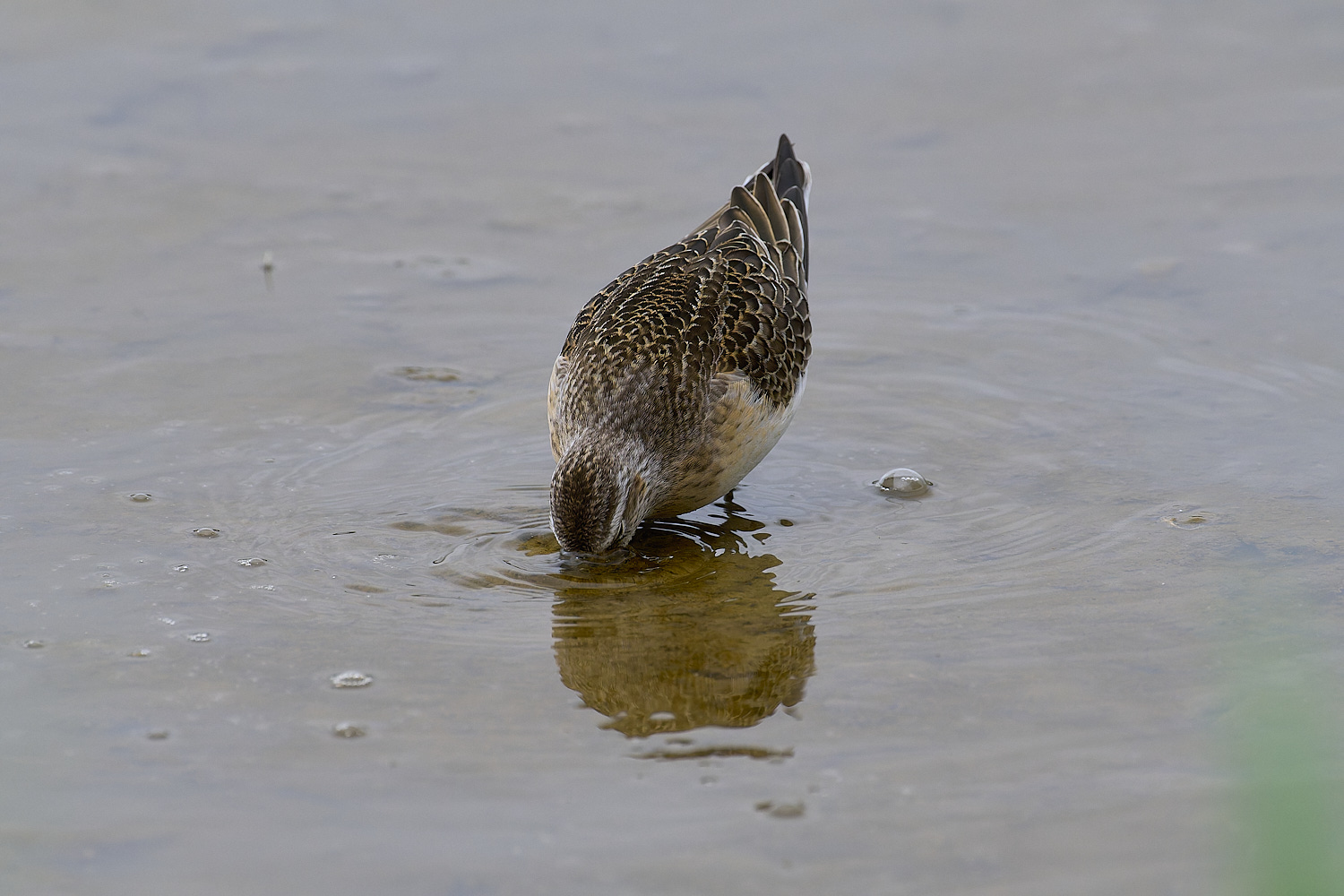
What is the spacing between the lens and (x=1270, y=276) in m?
9.71


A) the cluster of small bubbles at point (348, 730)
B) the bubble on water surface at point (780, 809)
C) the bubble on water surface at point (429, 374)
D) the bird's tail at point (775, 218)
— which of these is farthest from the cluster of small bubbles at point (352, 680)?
the bird's tail at point (775, 218)

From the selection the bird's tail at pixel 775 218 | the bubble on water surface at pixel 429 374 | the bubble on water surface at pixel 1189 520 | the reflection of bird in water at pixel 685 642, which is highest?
the bird's tail at pixel 775 218

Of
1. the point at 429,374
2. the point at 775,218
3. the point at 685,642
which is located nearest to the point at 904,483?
the point at 685,642

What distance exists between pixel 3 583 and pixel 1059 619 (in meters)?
4.39

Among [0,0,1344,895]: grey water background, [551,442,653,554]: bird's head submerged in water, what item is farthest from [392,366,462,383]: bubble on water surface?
[551,442,653,554]: bird's head submerged in water

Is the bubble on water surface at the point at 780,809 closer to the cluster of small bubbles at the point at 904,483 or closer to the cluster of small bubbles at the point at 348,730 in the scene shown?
the cluster of small bubbles at the point at 348,730

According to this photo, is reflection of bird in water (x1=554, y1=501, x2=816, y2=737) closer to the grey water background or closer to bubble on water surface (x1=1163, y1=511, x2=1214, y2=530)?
the grey water background

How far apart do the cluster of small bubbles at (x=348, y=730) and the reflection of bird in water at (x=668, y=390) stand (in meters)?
1.55

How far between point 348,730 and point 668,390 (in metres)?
2.45

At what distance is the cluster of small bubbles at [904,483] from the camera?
7473 millimetres

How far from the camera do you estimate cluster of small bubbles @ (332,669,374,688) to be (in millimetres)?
5617

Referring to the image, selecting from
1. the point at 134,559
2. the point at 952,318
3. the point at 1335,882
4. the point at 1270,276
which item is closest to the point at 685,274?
the point at 952,318

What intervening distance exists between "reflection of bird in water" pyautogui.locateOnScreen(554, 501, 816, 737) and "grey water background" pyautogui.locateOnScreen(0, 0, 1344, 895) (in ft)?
0.09

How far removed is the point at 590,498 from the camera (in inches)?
257
